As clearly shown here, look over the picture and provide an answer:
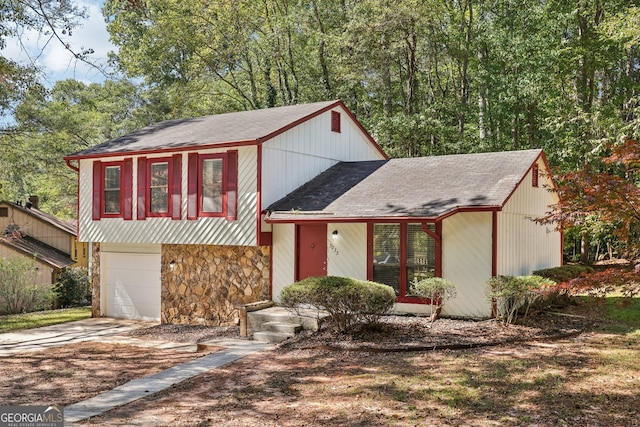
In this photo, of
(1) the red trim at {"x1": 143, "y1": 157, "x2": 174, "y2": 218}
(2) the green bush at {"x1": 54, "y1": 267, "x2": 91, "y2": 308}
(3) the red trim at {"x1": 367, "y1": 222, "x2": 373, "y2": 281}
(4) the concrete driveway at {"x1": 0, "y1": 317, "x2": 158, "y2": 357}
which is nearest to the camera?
(4) the concrete driveway at {"x1": 0, "y1": 317, "x2": 158, "y2": 357}

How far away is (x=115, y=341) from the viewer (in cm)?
1191

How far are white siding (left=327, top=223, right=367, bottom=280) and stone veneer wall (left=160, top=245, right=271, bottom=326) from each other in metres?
1.55

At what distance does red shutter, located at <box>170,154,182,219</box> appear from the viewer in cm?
1361

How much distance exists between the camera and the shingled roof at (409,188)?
1130 cm

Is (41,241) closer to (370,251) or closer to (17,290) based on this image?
(17,290)

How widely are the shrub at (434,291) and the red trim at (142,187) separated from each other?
7101 mm

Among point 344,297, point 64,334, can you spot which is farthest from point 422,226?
point 64,334

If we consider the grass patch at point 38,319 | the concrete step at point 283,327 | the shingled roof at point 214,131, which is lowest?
the grass patch at point 38,319

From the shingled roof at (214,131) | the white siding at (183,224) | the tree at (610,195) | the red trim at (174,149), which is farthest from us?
the shingled roof at (214,131)

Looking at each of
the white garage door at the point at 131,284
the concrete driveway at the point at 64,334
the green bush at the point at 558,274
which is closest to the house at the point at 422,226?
the green bush at the point at 558,274

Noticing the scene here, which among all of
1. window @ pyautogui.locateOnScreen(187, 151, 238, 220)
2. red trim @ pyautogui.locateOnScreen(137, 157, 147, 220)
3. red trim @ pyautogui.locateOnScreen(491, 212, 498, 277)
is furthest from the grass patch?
red trim @ pyautogui.locateOnScreen(491, 212, 498, 277)

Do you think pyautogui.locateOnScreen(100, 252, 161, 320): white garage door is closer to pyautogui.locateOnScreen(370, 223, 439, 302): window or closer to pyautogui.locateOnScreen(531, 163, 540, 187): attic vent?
pyautogui.locateOnScreen(370, 223, 439, 302): window

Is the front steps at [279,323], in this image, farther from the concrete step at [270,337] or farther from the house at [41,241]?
the house at [41,241]

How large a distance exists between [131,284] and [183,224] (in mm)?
3029
